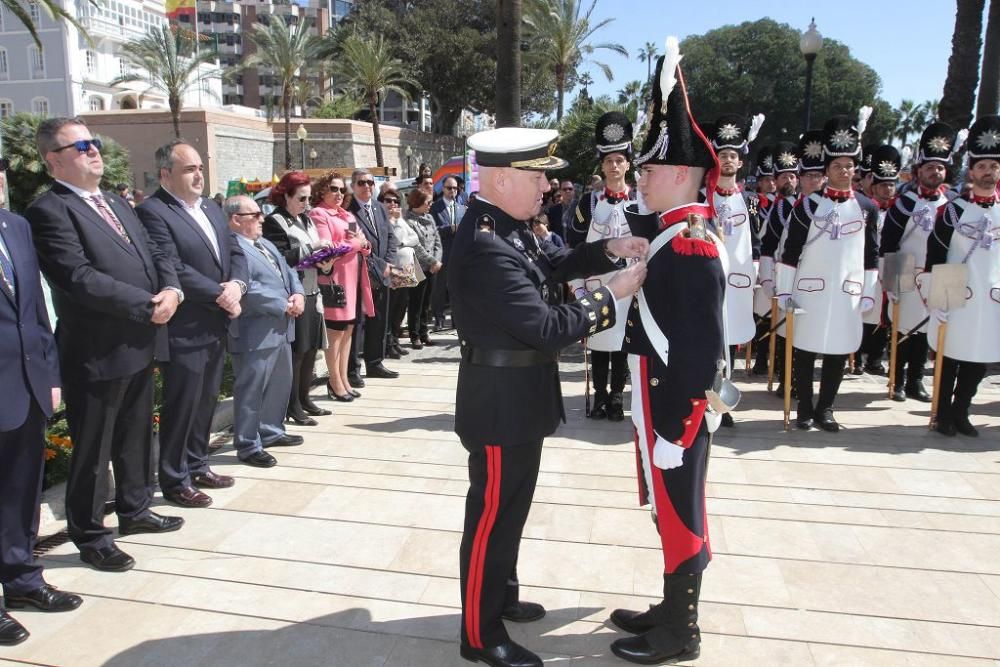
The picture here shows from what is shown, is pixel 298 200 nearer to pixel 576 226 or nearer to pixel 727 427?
pixel 576 226

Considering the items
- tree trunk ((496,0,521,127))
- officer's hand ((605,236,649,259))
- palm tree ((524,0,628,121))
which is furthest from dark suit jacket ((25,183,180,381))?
palm tree ((524,0,628,121))

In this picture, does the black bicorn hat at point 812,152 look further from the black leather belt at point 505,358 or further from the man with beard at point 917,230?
the black leather belt at point 505,358

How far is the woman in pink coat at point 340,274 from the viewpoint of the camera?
6.55 m

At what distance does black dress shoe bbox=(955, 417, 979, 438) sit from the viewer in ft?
19.3

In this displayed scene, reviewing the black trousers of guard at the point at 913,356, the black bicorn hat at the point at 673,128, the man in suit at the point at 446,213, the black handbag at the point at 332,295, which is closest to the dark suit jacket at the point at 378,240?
the black handbag at the point at 332,295

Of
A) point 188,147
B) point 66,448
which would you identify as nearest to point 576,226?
point 188,147

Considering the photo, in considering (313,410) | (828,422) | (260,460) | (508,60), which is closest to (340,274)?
(313,410)

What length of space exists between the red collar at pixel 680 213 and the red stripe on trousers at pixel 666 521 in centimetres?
53

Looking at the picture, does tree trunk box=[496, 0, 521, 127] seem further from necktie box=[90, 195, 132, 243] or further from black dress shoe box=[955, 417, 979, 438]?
necktie box=[90, 195, 132, 243]

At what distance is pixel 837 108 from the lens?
60219mm

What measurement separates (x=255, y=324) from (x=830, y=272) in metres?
4.24

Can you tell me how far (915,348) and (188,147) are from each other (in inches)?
252

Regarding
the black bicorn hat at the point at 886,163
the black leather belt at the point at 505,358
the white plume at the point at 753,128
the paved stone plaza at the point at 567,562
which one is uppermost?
the white plume at the point at 753,128

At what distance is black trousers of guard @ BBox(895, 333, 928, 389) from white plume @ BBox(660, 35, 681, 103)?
204 inches
